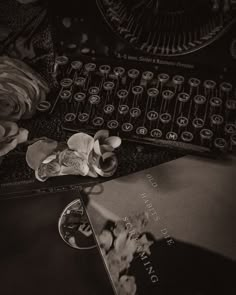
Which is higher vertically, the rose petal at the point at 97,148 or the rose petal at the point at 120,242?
the rose petal at the point at 97,148

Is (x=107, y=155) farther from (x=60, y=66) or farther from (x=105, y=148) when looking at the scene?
Result: (x=60, y=66)

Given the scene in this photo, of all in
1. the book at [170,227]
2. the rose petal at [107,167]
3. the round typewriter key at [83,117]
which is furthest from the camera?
the round typewriter key at [83,117]

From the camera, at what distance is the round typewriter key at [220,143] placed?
116 centimetres

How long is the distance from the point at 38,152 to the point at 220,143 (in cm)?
51

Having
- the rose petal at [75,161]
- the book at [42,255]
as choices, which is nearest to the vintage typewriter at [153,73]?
the rose petal at [75,161]

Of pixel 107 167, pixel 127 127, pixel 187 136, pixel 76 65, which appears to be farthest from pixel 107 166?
pixel 76 65

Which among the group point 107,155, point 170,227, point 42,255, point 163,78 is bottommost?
point 42,255

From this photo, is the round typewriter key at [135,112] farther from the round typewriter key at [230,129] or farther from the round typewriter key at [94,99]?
the round typewriter key at [230,129]

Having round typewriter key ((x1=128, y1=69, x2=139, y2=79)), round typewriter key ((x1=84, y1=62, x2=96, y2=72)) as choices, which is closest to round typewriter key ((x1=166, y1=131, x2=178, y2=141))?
round typewriter key ((x1=128, y1=69, x2=139, y2=79))

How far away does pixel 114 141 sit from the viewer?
3.88 ft

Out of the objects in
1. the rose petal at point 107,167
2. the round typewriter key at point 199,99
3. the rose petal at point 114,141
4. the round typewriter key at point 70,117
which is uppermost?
the round typewriter key at point 199,99

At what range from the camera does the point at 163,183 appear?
3.72 ft

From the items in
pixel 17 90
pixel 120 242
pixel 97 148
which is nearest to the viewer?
pixel 120 242

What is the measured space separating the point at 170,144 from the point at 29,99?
0.45 meters
